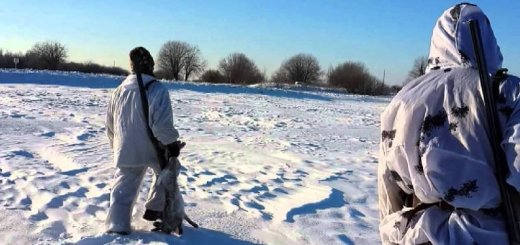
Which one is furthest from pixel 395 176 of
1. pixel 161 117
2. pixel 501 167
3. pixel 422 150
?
pixel 161 117

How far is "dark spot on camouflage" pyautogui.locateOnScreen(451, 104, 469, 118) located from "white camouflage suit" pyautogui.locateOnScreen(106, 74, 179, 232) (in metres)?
3.24

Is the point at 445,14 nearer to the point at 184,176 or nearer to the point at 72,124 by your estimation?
the point at 184,176

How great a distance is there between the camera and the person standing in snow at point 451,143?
209 cm

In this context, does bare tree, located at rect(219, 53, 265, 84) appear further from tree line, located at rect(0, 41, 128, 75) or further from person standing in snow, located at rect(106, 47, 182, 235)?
person standing in snow, located at rect(106, 47, 182, 235)

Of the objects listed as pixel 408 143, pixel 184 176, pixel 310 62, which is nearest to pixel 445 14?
pixel 408 143

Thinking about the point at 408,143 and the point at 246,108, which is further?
the point at 246,108

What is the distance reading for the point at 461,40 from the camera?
2207 mm

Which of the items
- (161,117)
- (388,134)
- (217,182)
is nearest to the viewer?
(388,134)

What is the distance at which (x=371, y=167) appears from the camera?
9.49 meters

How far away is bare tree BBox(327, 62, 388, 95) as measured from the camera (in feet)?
199

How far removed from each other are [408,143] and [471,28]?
1.62 ft

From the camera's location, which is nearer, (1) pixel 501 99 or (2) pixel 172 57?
(1) pixel 501 99

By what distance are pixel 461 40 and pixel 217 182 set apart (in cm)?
595

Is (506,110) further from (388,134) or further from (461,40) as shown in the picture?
(388,134)
